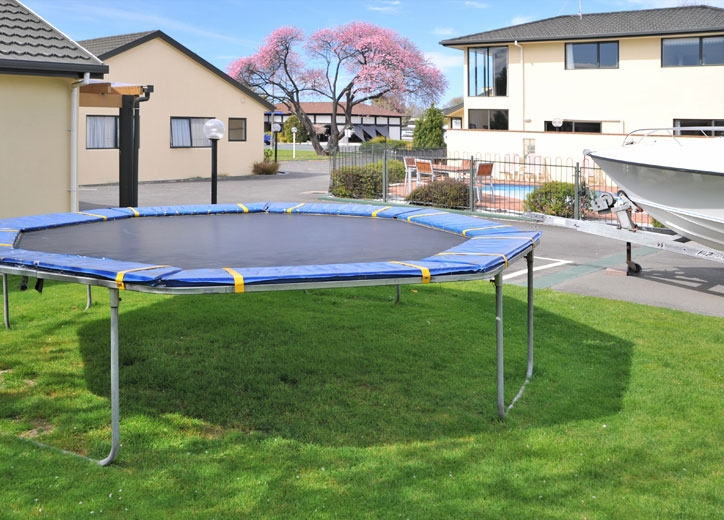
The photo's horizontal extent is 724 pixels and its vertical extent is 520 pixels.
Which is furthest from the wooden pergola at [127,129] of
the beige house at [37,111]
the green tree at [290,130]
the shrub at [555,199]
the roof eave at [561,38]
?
the green tree at [290,130]

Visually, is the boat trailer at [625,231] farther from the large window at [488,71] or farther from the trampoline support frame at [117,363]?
the large window at [488,71]

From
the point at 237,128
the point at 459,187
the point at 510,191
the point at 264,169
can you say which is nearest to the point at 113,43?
the point at 237,128

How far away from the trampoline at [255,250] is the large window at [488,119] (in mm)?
20686

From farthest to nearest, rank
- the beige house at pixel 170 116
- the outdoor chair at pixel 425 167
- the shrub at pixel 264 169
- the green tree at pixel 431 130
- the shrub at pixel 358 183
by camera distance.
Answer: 1. the green tree at pixel 431 130
2. the shrub at pixel 264 169
3. the beige house at pixel 170 116
4. the shrub at pixel 358 183
5. the outdoor chair at pixel 425 167

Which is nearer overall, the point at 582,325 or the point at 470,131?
the point at 582,325

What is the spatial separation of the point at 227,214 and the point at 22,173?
3515mm

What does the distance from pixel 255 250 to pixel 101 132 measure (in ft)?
67.3

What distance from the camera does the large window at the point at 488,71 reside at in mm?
27297

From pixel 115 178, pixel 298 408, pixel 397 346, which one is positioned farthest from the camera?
pixel 115 178

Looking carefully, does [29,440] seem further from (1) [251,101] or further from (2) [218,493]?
(1) [251,101]

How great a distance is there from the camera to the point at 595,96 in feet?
83.5

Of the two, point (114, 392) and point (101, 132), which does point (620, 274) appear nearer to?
point (114, 392)

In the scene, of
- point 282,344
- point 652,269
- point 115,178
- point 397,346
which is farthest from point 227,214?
point 115,178

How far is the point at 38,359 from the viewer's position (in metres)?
5.89
